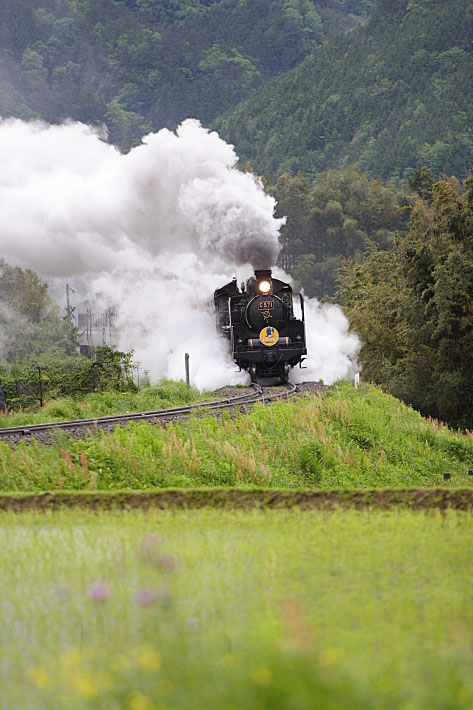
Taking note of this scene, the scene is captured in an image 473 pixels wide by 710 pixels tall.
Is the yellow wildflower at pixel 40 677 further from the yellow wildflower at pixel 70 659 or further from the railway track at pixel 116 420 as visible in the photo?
the railway track at pixel 116 420

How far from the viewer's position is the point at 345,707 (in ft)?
9.45

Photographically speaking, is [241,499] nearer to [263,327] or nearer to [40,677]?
[40,677]

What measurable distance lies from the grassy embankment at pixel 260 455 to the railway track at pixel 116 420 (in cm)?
80

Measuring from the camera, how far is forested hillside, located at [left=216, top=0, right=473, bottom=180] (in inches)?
3666

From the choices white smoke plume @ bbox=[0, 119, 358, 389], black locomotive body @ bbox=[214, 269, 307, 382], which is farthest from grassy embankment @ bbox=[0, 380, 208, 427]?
white smoke plume @ bbox=[0, 119, 358, 389]

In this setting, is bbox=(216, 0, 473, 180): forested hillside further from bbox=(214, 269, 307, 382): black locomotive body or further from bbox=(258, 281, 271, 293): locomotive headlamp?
bbox=(258, 281, 271, 293): locomotive headlamp

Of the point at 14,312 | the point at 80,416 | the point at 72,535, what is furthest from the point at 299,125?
the point at 72,535

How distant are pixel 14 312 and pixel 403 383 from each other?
2253 centimetres

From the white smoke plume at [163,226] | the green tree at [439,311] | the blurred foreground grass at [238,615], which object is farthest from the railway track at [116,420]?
the blurred foreground grass at [238,615]

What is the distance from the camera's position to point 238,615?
4082 millimetres

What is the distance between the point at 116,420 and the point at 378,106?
100m

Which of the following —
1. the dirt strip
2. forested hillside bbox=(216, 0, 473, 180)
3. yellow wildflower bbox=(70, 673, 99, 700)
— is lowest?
yellow wildflower bbox=(70, 673, 99, 700)

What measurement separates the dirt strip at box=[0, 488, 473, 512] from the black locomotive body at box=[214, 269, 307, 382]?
51.7 feet

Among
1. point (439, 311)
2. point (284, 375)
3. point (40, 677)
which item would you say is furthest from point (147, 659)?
point (284, 375)
